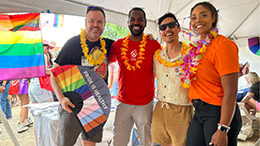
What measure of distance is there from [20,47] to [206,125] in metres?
2.66

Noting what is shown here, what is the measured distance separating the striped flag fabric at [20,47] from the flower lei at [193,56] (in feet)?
7.09

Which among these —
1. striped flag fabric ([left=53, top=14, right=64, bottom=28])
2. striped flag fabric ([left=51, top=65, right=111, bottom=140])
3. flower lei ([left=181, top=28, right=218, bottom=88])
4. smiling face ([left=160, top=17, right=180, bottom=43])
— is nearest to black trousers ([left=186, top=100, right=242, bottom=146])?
flower lei ([left=181, top=28, right=218, bottom=88])

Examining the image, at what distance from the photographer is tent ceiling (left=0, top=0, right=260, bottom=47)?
2.37 m

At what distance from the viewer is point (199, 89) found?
1.36 m

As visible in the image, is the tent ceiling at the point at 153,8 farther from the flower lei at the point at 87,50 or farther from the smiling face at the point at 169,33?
the smiling face at the point at 169,33

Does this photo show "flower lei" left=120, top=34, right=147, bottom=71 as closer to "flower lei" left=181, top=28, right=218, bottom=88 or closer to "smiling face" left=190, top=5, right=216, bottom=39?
"flower lei" left=181, top=28, right=218, bottom=88

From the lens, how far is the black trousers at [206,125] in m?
1.20

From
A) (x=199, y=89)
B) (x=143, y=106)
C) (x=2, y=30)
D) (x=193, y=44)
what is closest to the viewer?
(x=199, y=89)

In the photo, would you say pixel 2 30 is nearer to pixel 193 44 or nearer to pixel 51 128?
pixel 51 128

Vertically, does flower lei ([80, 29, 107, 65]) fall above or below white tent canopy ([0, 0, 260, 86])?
below

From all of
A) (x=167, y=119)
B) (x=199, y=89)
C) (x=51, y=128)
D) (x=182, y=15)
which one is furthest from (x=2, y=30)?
(x=182, y=15)

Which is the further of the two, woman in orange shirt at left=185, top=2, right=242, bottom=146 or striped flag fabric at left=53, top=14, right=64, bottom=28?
striped flag fabric at left=53, top=14, right=64, bottom=28

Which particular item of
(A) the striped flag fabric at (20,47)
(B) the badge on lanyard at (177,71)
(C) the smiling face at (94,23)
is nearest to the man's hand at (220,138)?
(B) the badge on lanyard at (177,71)

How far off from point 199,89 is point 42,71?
Result: 2.32 meters
